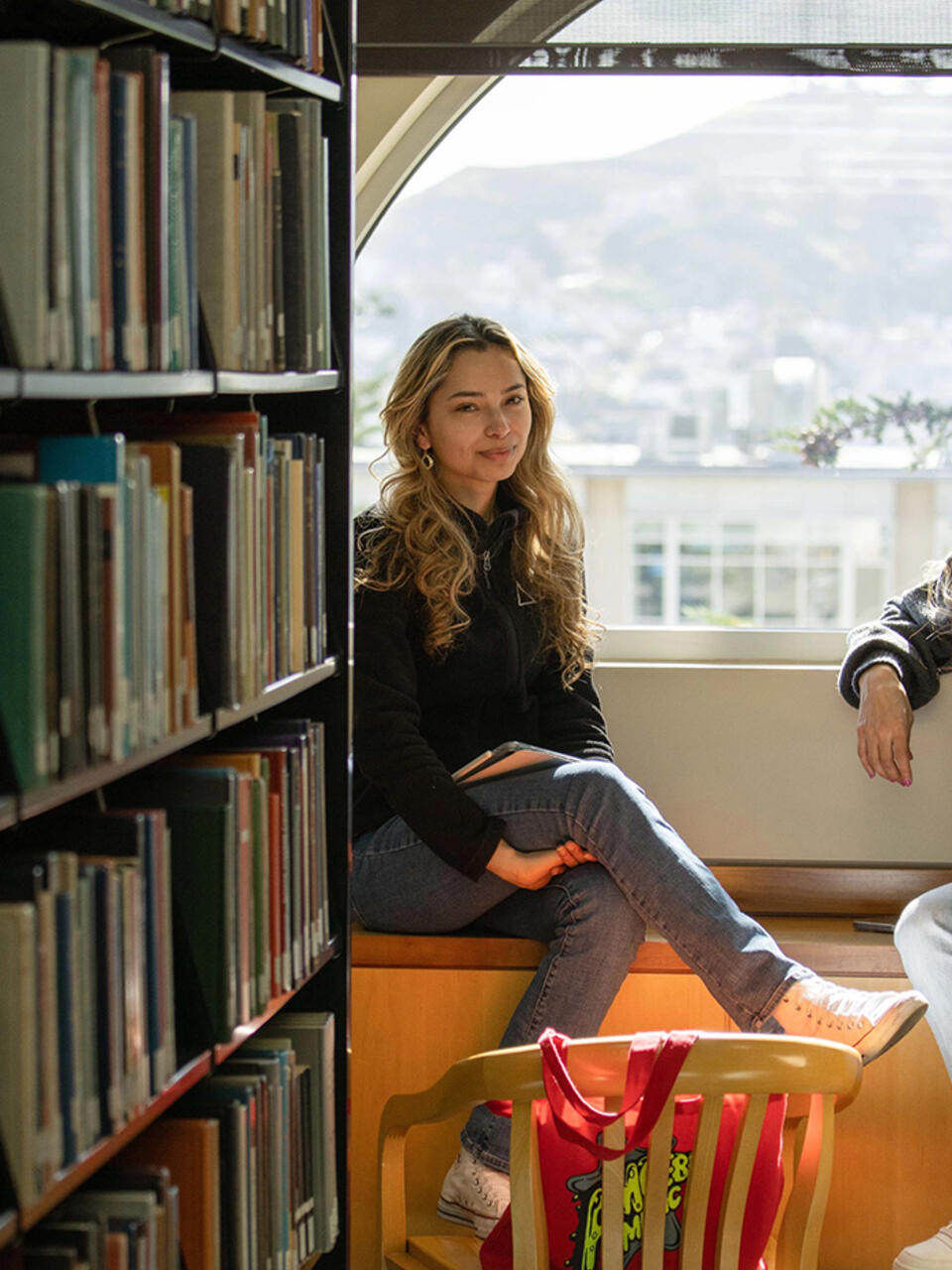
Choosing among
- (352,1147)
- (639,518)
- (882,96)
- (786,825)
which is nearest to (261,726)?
(352,1147)

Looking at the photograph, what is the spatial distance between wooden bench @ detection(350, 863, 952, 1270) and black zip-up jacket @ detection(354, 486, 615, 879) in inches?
8.8

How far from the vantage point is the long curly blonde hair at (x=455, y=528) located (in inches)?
100.0

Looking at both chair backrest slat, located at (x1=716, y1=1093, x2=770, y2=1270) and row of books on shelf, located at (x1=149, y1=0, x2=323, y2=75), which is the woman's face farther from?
chair backrest slat, located at (x1=716, y1=1093, x2=770, y2=1270)

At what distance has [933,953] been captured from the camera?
7.51 feet

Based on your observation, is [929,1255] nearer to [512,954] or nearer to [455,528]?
[512,954]

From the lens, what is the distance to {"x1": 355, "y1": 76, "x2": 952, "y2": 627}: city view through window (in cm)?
803

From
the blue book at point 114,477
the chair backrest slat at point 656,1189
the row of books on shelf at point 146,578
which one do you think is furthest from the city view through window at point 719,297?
the blue book at point 114,477

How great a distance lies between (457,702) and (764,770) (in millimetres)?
688

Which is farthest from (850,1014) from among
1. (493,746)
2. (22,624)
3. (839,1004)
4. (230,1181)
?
(22,624)

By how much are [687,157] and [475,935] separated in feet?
31.2

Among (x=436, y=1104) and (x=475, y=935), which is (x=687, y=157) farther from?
(x=436, y=1104)

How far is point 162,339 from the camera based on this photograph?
4.53 ft

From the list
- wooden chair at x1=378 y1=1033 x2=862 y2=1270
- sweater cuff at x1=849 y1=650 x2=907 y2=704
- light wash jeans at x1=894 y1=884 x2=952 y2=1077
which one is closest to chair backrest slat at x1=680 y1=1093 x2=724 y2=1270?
wooden chair at x1=378 y1=1033 x2=862 y2=1270

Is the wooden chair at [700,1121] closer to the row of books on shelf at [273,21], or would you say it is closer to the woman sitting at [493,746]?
the woman sitting at [493,746]
